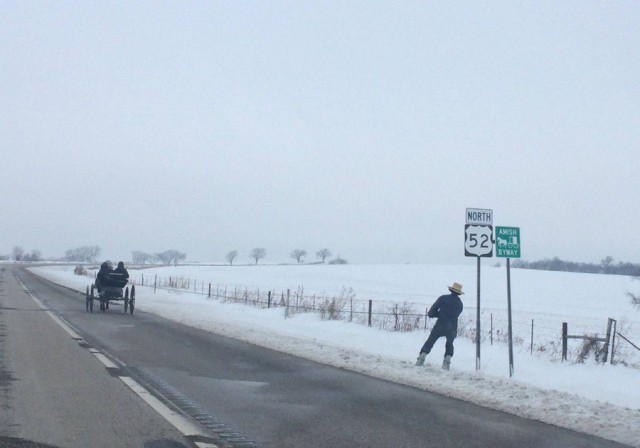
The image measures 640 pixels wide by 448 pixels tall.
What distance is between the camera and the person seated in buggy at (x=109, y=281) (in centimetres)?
2802

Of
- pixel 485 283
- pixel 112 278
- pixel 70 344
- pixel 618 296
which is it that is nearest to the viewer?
pixel 70 344

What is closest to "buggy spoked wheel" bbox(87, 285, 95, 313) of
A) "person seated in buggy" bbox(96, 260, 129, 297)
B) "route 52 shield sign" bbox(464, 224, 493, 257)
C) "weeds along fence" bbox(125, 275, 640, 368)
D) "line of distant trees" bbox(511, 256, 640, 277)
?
"person seated in buggy" bbox(96, 260, 129, 297)

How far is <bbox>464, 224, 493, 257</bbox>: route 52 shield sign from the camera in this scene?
1380cm

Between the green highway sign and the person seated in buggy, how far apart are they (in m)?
18.2

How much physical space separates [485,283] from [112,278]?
60.1m

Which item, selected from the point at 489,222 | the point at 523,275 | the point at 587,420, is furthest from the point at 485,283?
the point at 587,420

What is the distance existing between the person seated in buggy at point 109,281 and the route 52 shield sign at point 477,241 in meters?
17.6

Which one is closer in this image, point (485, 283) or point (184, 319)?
point (184, 319)

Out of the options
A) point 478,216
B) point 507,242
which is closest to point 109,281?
point 478,216

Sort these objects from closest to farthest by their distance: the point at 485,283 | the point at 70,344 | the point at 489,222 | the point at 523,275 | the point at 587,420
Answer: the point at 587,420 → the point at 489,222 → the point at 70,344 → the point at 485,283 → the point at 523,275

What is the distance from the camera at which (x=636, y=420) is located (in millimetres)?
8883

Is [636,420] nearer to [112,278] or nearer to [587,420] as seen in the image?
[587,420]

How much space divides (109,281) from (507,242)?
18.9 m

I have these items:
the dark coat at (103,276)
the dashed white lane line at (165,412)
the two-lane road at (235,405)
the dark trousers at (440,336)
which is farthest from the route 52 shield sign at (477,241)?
the dark coat at (103,276)
